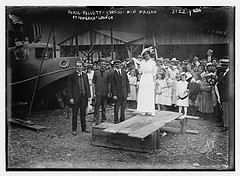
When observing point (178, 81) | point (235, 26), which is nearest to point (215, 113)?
point (178, 81)

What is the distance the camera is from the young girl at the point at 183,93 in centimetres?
669

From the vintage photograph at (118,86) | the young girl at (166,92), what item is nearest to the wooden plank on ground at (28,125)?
the vintage photograph at (118,86)

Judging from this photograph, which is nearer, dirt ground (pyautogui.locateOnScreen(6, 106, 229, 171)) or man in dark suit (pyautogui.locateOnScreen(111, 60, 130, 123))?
dirt ground (pyautogui.locateOnScreen(6, 106, 229, 171))

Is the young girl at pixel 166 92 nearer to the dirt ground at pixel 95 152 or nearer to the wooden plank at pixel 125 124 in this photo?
the wooden plank at pixel 125 124

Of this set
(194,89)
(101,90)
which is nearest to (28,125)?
(101,90)

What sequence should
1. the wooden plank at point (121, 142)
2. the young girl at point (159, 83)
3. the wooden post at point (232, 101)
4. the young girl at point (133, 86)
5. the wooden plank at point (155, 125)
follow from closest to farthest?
the wooden plank at point (155, 125), the wooden plank at point (121, 142), the wooden post at point (232, 101), the young girl at point (159, 83), the young girl at point (133, 86)

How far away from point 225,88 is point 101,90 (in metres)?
2.26

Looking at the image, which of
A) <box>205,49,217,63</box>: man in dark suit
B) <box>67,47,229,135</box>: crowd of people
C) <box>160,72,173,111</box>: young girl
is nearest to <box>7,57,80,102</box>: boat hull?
<box>67,47,229,135</box>: crowd of people

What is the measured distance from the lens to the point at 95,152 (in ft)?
20.6

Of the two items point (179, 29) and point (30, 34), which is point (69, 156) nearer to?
point (30, 34)

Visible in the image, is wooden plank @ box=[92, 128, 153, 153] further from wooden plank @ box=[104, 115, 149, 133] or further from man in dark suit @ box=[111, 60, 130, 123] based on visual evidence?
man in dark suit @ box=[111, 60, 130, 123]

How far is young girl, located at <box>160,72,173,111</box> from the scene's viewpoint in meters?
6.69

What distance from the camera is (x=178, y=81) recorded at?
267 inches

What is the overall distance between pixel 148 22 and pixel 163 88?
4.14 feet
